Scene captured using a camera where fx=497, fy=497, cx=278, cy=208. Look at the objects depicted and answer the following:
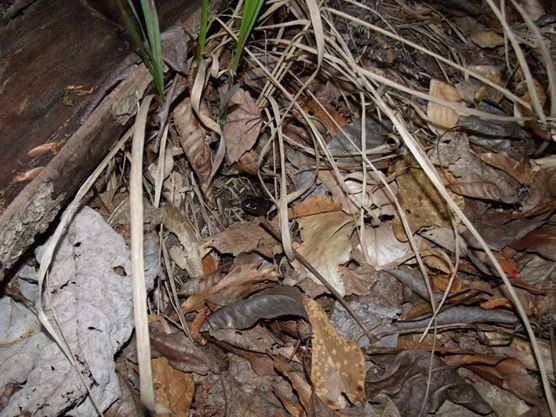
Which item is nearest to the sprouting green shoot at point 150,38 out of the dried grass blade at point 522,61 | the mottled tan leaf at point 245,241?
the mottled tan leaf at point 245,241

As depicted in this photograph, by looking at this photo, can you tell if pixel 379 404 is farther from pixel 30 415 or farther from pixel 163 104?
pixel 163 104

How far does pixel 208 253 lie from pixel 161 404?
46cm

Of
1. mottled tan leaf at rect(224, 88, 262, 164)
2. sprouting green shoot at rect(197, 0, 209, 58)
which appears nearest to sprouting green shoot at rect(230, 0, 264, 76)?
sprouting green shoot at rect(197, 0, 209, 58)

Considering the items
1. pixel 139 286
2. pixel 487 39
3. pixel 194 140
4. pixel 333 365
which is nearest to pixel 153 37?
pixel 194 140

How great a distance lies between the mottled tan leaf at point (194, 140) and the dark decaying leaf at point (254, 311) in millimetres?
397

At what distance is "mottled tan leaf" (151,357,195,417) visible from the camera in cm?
132

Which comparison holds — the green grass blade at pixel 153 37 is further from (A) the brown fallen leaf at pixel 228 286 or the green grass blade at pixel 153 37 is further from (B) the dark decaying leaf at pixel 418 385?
→ (B) the dark decaying leaf at pixel 418 385

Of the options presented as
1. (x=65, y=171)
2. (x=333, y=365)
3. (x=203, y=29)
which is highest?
(x=203, y=29)

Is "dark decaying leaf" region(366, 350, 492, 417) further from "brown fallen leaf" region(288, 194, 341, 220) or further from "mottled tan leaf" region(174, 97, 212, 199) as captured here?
"mottled tan leaf" region(174, 97, 212, 199)

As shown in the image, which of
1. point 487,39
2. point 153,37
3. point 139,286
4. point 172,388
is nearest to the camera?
point 139,286

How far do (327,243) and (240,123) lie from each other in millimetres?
475

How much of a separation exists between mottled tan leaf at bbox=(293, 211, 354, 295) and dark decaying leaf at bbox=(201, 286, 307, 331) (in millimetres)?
125

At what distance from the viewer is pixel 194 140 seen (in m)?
1.55

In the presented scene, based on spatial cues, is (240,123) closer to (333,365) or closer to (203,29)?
(203,29)
